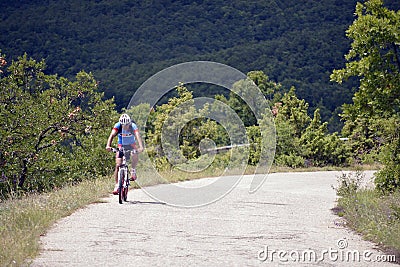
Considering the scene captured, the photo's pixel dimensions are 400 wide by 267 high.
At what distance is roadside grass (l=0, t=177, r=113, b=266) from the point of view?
666 centimetres

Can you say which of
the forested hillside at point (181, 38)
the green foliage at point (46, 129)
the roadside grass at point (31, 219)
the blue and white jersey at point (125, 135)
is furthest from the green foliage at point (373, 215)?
the forested hillside at point (181, 38)

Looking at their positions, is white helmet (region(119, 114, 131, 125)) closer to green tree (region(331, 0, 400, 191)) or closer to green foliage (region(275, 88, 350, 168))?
green tree (region(331, 0, 400, 191))

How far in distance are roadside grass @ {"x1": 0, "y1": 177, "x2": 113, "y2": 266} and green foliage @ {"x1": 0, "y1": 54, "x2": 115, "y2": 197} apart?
9.77 m

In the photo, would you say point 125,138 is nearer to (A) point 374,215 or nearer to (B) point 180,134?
(A) point 374,215

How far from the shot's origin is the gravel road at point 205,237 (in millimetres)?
6863

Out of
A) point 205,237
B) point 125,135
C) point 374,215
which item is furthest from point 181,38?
point 205,237

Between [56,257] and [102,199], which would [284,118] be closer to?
[102,199]

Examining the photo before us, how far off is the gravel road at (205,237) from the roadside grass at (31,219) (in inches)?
6.7


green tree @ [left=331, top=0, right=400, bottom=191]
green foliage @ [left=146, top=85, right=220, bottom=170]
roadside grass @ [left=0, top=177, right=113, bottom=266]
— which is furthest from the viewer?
green foliage @ [left=146, top=85, right=220, bottom=170]

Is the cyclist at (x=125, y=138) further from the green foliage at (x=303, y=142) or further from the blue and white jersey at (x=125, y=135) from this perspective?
the green foliage at (x=303, y=142)

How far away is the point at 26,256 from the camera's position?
6.65 metres

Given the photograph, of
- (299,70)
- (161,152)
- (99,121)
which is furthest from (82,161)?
(299,70)

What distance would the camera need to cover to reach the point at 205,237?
8352 mm

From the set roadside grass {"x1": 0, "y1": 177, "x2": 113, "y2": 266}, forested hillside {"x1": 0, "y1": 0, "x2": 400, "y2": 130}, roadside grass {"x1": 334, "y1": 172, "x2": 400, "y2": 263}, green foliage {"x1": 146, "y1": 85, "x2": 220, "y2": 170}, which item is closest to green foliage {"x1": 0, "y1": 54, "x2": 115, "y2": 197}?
green foliage {"x1": 146, "y1": 85, "x2": 220, "y2": 170}
